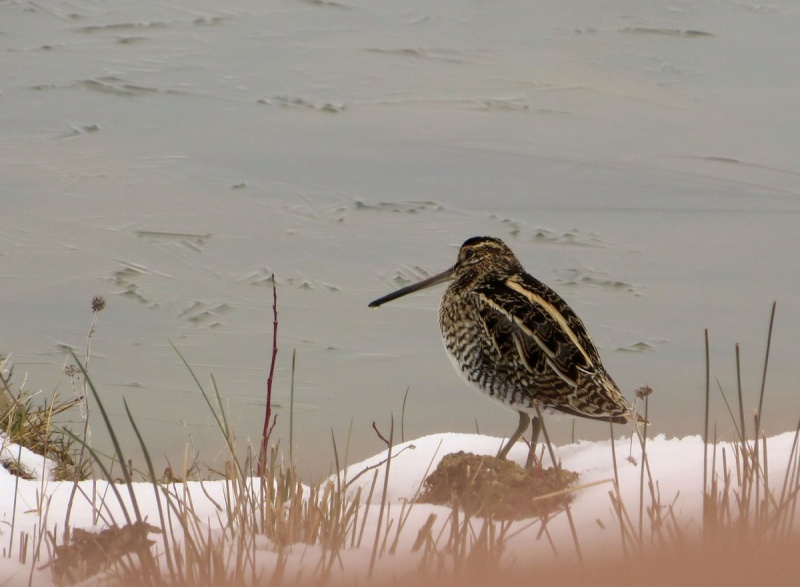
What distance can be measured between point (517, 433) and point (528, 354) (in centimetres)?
31

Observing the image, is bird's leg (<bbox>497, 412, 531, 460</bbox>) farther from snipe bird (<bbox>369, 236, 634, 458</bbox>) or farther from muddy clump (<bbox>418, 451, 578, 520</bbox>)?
muddy clump (<bbox>418, 451, 578, 520</bbox>)

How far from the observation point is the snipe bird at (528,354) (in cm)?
423

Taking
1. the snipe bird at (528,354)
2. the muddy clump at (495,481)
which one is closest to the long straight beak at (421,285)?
the snipe bird at (528,354)

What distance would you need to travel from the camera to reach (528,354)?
4.29 m

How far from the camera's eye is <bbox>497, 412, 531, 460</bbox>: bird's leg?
13.5 feet

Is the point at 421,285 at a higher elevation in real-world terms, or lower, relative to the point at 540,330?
higher

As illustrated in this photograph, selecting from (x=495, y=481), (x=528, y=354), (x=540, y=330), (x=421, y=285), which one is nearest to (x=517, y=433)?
(x=528, y=354)

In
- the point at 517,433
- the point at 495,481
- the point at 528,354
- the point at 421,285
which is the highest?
the point at 421,285

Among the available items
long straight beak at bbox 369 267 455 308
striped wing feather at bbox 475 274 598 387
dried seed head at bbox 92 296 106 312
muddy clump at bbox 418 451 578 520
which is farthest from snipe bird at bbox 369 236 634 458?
dried seed head at bbox 92 296 106 312

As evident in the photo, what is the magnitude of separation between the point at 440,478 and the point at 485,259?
1.62 m

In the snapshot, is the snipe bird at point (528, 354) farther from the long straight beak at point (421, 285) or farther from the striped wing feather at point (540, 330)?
the long straight beak at point (421, 285)

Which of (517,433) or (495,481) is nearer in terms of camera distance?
(495,481)

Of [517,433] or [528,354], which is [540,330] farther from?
[517,433]

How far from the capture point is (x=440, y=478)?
374 centimetres
